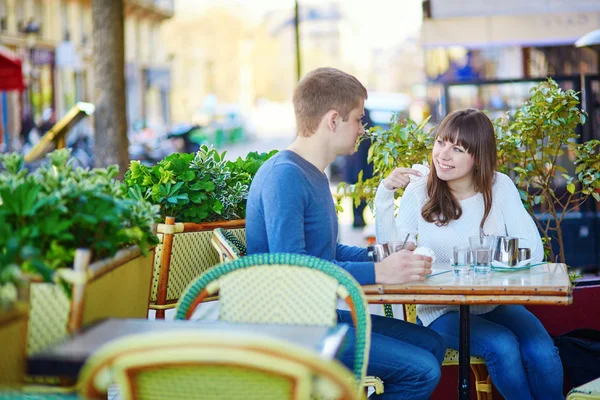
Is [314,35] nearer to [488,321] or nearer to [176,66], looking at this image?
[176,66]

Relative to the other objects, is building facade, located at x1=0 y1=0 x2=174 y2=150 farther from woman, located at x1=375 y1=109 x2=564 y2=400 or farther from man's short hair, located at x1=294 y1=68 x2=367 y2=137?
man's short hair, located at x1=294 y1=68 x2=367 y2=137

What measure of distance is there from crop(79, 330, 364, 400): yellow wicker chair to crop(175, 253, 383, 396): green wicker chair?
65 centimetres

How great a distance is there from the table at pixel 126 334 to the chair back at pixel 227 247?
3.02 feet

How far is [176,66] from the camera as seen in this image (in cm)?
5747

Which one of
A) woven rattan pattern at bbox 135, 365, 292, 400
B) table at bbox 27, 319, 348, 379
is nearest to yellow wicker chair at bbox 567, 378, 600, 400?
table at bbox 27, 319, 348, 379

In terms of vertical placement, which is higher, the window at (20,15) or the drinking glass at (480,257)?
the window at (20,15)

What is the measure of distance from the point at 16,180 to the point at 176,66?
183 feet

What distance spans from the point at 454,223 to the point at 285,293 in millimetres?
1445

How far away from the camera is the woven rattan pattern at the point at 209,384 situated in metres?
1.86

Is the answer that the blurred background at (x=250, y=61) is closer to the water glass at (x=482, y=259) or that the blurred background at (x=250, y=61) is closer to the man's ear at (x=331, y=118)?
the water glass at (x=482, y=259)

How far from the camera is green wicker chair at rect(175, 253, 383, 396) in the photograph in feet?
8.34

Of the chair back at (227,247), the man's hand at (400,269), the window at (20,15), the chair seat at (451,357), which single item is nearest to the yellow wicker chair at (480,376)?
the chair seat at (451,357)

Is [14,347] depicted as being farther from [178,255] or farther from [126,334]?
[178,255]

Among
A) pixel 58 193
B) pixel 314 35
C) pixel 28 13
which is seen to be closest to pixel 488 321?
pixel 58 193
